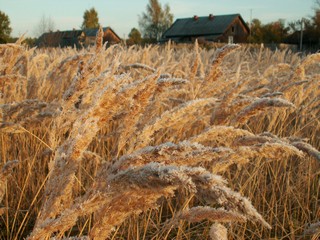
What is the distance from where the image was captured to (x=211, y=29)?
57.7 m

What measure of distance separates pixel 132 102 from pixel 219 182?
55cm

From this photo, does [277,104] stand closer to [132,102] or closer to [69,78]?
[132,102]

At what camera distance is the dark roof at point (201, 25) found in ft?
188

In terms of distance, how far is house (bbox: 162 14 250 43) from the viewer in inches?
2244

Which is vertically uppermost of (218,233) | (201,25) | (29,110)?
(201,25)

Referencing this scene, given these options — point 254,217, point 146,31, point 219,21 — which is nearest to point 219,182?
point 254,217

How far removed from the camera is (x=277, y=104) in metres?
1.32

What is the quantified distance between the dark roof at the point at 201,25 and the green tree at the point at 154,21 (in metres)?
10.3

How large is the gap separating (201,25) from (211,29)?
2.34 m

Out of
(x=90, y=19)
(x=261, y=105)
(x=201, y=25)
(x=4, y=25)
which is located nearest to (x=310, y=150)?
(x=261, y=105)

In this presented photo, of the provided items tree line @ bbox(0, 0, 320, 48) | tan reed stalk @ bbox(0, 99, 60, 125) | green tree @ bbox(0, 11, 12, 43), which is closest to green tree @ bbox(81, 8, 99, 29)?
tree line @ bbox(0, 0, 320, 48)

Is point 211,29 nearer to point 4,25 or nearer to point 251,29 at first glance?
point 251,29

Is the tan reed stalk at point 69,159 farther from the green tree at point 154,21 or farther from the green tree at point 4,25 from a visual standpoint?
the green tree at point 154,21

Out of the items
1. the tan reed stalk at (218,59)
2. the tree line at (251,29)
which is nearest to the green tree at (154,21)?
the tree line at (251,29)
